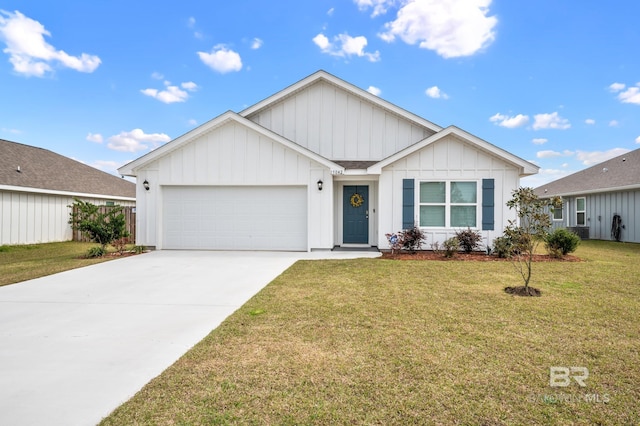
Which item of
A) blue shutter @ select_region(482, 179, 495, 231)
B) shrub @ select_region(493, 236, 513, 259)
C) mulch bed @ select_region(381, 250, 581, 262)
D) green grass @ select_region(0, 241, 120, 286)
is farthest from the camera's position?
blue shutter @ select_region(482, 179, 495, 231)

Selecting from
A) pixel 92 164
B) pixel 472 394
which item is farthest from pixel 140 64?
pixel 472 394

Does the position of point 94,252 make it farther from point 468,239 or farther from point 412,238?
point 468,239

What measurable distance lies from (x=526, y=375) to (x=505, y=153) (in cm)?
910

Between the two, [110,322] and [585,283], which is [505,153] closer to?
[585,283]

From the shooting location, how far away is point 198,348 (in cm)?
346

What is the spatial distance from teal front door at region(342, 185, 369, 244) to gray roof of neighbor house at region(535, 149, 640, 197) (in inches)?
468

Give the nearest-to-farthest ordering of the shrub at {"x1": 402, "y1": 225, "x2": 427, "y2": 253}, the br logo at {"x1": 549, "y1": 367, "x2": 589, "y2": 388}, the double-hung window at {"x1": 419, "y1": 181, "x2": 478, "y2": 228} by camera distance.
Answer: the br logo at {"x1": 549, "y1": 367, "x2": 589, "y2": 388} → the shrub at {"x1": 402, "y1": 225, "x2": 427, "y2": 253} → the double-hung window at {"x1": 419, "y1": 181, "x2": 478, "y2": 228}

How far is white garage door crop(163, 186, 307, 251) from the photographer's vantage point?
11469mm

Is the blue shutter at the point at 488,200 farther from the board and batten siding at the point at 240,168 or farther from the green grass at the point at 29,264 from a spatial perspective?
the green grass at the point at 29,264

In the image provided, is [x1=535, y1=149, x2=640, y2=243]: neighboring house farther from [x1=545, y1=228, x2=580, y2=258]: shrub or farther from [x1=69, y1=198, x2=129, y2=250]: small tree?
[x1=69, y1=198, x2=129, y2=250]: small tree

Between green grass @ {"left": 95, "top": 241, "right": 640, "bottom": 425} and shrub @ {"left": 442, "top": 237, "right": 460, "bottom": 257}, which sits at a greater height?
shrub @ {"left": 442, "top": 237, "right": 460, "bottom": 257}

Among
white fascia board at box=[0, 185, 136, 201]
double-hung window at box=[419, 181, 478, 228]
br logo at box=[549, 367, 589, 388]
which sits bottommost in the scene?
br logo at box=[549, 367, 589, 388]

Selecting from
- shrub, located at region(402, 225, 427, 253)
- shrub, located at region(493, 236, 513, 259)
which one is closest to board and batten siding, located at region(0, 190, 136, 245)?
shrub, located at region(402, 225, 427, 253)

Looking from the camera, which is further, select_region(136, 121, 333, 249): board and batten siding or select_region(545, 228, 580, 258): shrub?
select_region(136, 121, 333, 249): board and batten siding
